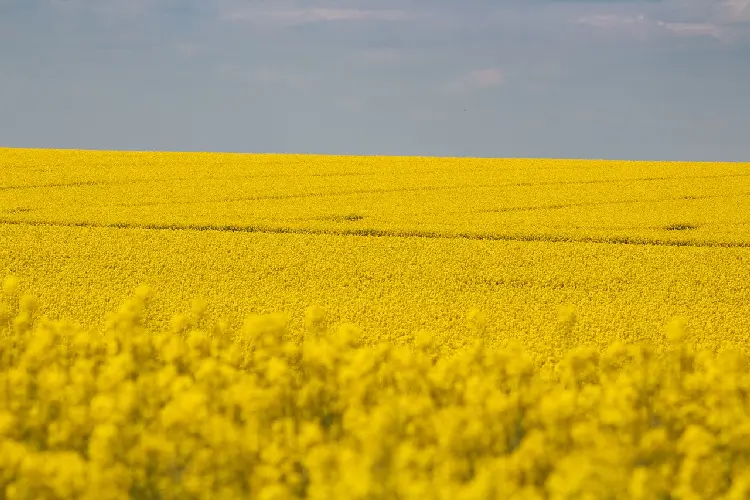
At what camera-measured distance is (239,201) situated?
16969mm

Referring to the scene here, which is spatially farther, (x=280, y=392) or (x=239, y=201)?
(x=239, y=201)

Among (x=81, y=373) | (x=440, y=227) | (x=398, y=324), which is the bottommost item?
(x=81, y=373)

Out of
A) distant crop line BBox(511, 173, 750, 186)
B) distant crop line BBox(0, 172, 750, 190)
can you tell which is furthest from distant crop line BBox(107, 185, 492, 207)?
distant crop line BBox(511, 173, 750, 186)

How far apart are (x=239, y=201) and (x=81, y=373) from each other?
1208cm

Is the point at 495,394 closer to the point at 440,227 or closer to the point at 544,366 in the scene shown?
the point at 544,366

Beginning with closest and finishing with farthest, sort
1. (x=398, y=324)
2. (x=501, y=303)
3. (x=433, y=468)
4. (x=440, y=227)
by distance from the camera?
(x=433, y=468), (x=398, y=324), (x=501, y=303), (x=440, y=227)

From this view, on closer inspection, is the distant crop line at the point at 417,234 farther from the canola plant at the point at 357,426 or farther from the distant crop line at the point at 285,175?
the canola plant at the point at 357,426

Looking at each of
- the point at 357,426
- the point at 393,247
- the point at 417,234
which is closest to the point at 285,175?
the point at 417,234

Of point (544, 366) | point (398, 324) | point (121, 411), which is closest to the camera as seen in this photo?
point (121, 411)

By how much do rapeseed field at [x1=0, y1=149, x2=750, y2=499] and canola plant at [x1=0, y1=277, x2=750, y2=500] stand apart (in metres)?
0.02

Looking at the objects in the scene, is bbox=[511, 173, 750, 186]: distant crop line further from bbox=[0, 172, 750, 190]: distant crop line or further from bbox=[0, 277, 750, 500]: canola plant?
bbox=[0, 277, 750, 500]: canola plant

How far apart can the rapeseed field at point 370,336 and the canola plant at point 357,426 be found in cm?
2

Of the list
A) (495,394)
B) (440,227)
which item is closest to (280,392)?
(495,394)

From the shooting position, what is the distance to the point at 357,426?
13.9 feet
